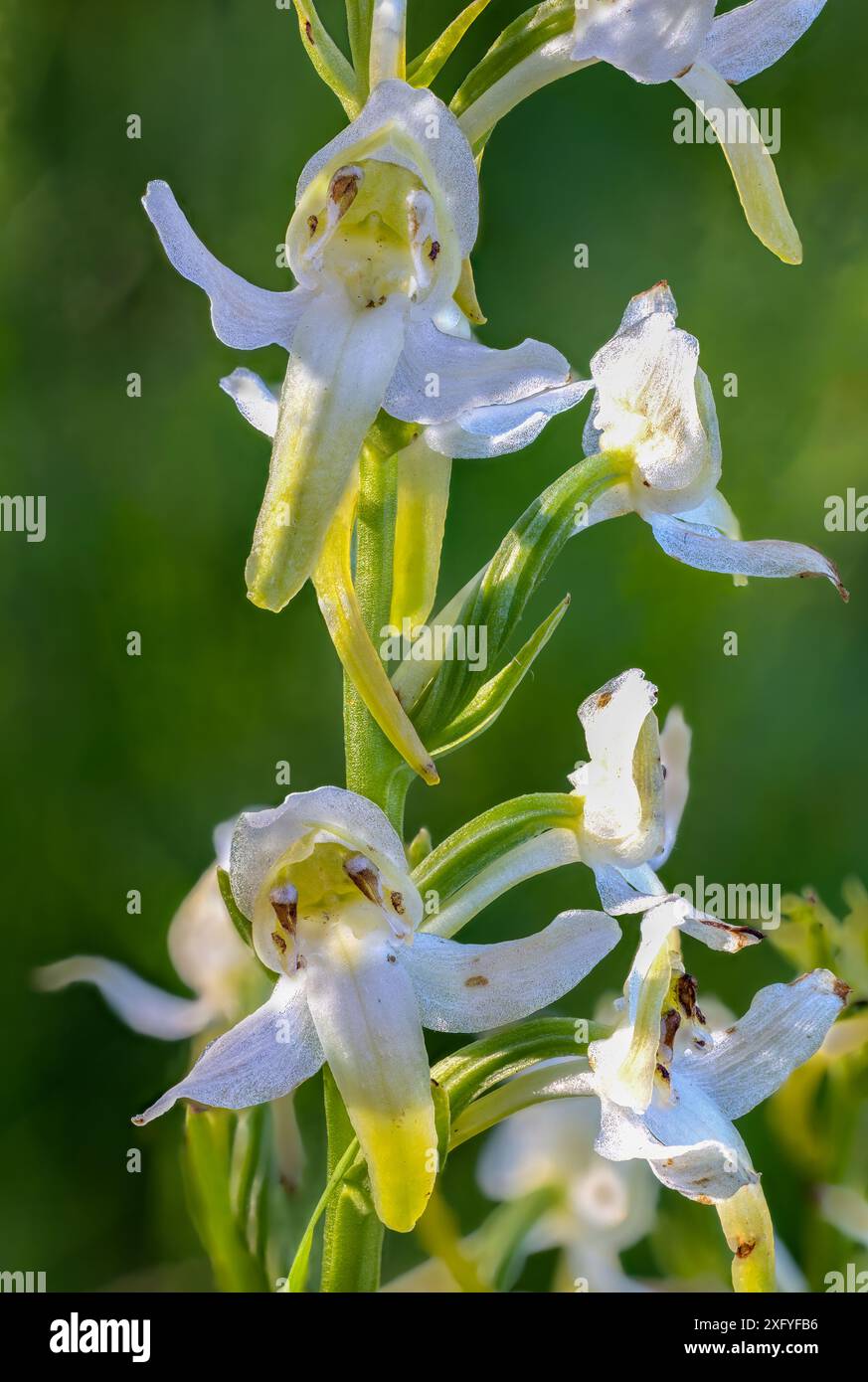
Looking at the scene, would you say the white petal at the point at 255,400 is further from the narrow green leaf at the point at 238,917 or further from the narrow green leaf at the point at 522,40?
the narrow green leaf at the point at 238,917

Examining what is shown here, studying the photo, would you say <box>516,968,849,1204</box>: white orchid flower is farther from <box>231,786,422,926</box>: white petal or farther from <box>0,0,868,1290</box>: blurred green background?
<box>0,0,868,1290</box>: blurred green background

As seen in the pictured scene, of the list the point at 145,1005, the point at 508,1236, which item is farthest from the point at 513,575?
the point at 508,1236

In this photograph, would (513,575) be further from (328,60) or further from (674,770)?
(328,60)

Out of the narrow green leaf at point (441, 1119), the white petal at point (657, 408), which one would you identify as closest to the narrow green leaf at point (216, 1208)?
the narrow green leaf at point (441, 1119)

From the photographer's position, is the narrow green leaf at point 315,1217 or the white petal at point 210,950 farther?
the white petal at point 210,950

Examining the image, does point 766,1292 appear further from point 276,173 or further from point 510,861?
point 276,173

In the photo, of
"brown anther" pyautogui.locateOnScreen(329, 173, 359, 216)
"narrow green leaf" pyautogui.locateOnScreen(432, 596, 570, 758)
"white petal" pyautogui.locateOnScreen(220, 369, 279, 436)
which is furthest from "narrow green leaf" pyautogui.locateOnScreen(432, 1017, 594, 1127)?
"brown anther" pyautogui.locateOnScreen(329, 173, 359, 216)

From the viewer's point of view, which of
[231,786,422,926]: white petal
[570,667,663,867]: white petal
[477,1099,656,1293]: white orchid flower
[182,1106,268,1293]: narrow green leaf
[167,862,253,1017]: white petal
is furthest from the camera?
[477,1099,656,1293]: white orchid flower

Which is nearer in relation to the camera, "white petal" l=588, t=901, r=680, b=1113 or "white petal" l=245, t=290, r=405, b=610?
"white petal" l=245, t=290, r=405, b=610
